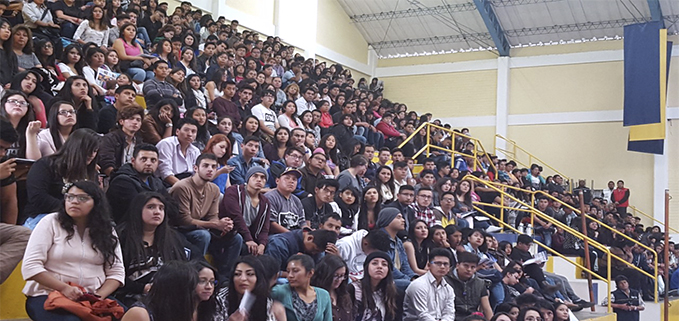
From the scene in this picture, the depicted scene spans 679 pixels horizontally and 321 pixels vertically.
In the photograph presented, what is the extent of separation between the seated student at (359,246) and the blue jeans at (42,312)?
279cm

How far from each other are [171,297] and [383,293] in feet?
7.82

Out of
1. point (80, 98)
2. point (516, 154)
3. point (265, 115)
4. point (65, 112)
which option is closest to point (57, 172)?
point (65, 112)

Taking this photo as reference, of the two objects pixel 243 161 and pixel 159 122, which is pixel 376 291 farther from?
pixel 159 122

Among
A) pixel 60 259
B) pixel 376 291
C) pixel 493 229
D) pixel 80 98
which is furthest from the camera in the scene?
pixel 493 229

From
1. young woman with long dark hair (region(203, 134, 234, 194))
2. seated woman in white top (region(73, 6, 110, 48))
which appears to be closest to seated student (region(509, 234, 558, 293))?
young woman with long dark hair (region(203, 134, 234, 194))

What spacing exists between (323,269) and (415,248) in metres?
2.12

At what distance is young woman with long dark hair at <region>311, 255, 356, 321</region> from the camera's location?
4746 mm

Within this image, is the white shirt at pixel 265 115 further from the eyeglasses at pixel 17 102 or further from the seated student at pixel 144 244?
the seated student at pixel 144 244

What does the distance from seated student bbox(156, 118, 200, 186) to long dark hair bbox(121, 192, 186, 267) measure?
1.30 metres

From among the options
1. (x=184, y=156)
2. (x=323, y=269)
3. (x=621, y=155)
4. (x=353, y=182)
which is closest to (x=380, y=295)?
(x=323, y=269)

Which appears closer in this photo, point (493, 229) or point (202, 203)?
point (202, 203)

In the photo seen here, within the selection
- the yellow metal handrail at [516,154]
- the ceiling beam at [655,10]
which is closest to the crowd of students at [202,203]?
the yellow metal handrail at [516,154]

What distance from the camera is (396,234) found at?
6465mm

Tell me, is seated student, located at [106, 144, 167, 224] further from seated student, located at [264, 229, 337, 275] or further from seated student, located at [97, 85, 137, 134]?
seated student, located at [97, 85, 137, 134]
